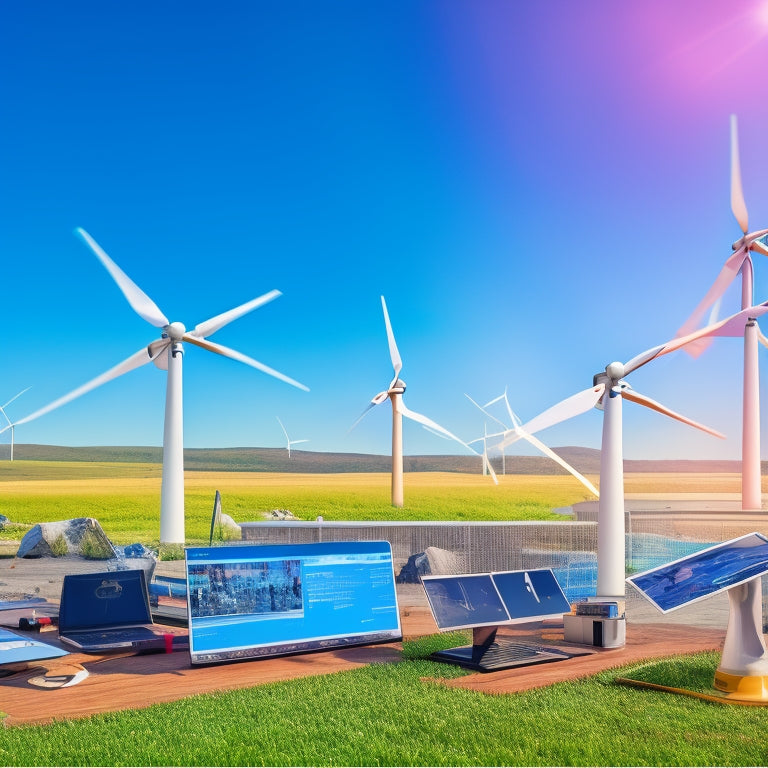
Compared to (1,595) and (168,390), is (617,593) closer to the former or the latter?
(1,595)

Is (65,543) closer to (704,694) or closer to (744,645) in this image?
(704,694)

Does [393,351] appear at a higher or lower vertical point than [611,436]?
higher

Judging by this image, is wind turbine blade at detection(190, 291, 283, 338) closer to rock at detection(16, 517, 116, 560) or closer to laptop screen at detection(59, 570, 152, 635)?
rock at detection(16, 517, 116, 560)

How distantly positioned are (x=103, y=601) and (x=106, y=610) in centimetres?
12

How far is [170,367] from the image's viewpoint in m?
29.9

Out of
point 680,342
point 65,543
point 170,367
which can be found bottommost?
point 65,543

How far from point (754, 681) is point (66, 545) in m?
24.0

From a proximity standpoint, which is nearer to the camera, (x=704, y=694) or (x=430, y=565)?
(x=704, y=694)

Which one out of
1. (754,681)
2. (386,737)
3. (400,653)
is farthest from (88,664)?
(754,681)

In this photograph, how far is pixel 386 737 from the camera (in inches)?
260

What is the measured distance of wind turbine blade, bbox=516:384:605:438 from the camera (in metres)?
14.7

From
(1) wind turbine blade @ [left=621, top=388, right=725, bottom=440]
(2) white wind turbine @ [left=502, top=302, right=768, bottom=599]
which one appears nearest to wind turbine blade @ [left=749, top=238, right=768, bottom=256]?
(1) wind turbine blade @ [left=621, top=388, right=725, bottom=440]

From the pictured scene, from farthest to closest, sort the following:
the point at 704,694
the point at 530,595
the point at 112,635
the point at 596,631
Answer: the point at 596,631
the point at 112,635
the point at 530,595
the point at 704,694

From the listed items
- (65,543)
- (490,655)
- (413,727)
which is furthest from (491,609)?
(65,543)
